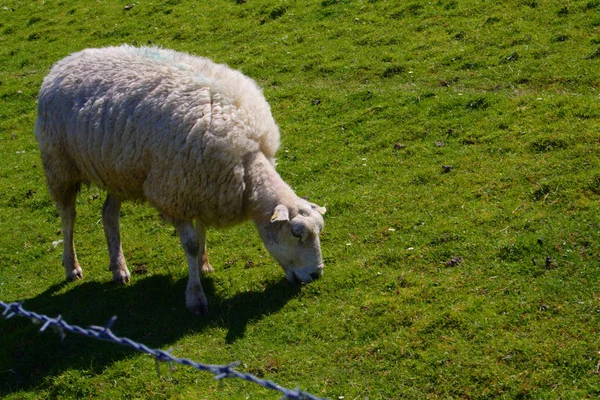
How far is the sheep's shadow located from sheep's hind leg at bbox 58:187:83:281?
0.32m

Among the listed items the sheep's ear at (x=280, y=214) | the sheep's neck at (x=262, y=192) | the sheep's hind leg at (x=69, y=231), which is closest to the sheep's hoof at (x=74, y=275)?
the sheep's hind leg at (x=69, y=231)

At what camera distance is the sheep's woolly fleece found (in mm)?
8594

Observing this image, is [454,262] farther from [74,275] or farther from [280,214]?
[74,275]

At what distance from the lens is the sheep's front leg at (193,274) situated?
8820mm

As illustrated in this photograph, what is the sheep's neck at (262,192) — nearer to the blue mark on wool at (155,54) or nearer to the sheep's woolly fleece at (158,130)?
the sheep's woolly fleece at (158,130)

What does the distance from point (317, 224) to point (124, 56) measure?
147 inches

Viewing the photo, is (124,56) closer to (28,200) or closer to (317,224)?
(317,224)

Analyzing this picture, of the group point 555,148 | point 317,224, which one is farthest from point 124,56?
point 555,148

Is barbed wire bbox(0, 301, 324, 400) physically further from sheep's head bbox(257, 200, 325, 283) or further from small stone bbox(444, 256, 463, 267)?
small stone bbox(444, 256, 463, 267)

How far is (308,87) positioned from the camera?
51.3ft

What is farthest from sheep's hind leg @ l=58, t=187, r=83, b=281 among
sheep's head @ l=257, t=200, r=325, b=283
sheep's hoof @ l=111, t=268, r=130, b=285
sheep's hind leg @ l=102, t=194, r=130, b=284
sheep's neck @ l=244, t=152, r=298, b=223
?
sheep's head @ l=257, t=200, r=325, b=283

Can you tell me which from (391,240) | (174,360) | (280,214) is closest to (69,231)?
(280,214)

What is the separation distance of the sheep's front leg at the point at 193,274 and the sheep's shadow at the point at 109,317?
15 centimetres

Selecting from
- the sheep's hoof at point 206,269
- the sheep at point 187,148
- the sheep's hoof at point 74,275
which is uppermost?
the sheep at point 187,148
